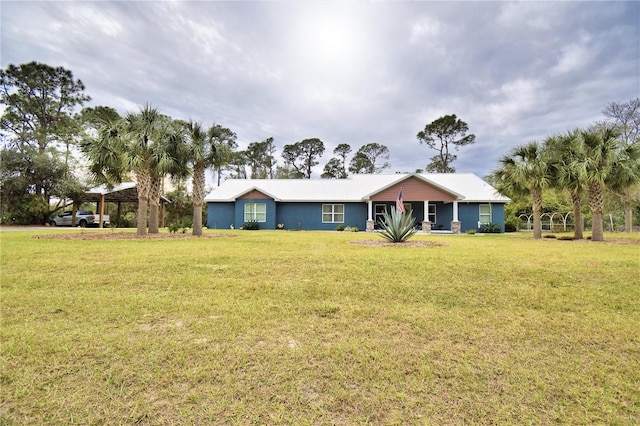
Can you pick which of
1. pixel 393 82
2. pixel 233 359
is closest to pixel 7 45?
pixel 233 359

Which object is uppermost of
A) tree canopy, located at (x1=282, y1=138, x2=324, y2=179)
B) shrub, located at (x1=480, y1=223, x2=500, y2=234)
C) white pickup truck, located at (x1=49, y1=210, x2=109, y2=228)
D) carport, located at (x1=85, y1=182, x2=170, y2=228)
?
tree canopy, located at (x1=282, y1=138, x2=324, y2=179)

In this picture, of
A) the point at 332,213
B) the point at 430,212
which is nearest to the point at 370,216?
the point at 332,213

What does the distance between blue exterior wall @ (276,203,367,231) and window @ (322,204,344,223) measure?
0.26 meters

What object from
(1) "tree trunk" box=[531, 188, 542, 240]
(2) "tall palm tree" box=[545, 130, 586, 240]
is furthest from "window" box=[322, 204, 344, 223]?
(2) "tall palm tree" box=[545, 130, 586, 240]

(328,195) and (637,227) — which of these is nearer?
(328,195)

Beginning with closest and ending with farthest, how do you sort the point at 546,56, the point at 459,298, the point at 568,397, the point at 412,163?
the point at 568,397
the point at 459,298
the point at 546,56
the point at 412,163

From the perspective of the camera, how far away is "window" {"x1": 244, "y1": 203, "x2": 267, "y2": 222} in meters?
25.2

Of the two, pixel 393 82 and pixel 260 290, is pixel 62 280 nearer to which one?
pixel 260 290

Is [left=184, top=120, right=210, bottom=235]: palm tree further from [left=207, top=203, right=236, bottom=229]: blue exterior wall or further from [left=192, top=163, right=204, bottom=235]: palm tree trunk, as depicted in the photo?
[left=207, top=203, right=236, bottom=229]: blue exterior wall

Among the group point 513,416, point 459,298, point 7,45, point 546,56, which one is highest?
point 546,56

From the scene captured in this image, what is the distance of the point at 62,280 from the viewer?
5582mm

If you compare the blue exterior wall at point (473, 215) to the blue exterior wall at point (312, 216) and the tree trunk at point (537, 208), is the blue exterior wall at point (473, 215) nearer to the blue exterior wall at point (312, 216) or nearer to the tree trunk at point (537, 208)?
the tree trunk at point (537, 208)

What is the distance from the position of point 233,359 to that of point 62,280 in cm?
460

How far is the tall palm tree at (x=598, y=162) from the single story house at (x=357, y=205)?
849 centimetres
